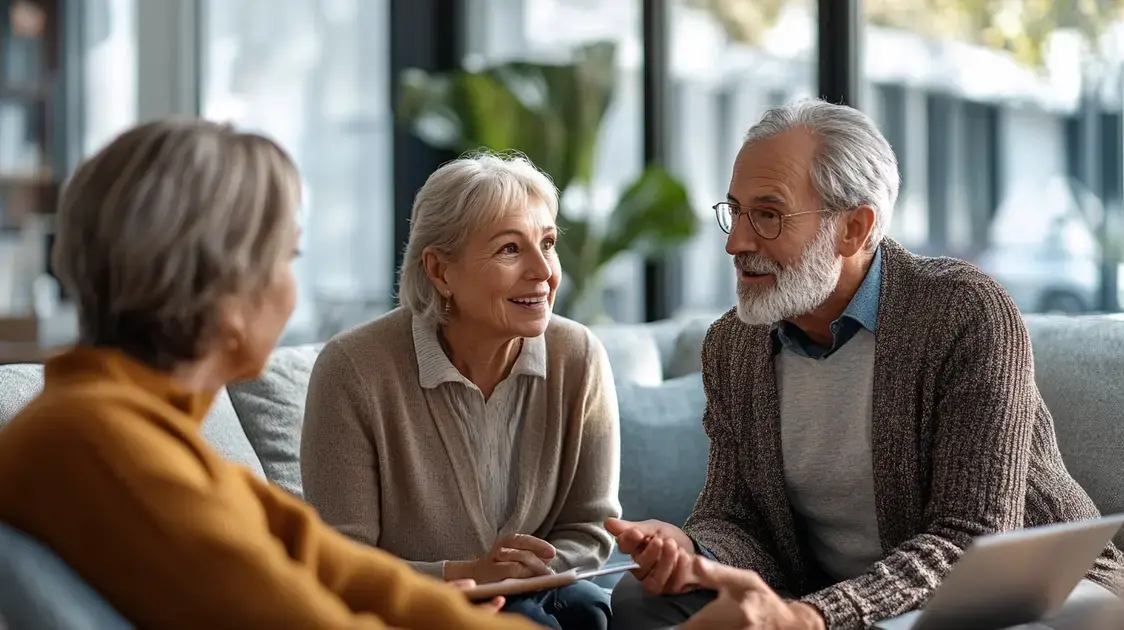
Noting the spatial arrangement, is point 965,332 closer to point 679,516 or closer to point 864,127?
point 864,127

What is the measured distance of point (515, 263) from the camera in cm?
222

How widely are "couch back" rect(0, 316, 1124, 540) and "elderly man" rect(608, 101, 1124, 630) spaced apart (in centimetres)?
41

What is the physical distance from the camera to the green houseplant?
454 centimetres

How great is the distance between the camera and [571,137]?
187 inches

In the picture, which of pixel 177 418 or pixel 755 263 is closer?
pixel 177 418

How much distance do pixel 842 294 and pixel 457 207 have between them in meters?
0.69

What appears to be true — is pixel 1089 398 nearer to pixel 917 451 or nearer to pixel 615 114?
pixel 917 451

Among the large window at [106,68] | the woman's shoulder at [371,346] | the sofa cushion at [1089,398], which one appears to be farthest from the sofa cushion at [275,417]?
the large window at [106,68]

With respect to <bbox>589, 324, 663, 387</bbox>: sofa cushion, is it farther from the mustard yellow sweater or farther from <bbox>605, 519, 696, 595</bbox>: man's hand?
the mustard yellow sweater

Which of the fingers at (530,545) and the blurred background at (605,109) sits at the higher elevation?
the blurred background at (605,109)

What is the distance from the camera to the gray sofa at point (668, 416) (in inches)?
96.0

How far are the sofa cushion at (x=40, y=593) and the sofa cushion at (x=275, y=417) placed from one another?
1.45m

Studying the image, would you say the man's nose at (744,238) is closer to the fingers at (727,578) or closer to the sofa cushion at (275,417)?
the fingers at (727,578)

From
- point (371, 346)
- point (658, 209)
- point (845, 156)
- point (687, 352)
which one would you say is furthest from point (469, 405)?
point (658, 209)
